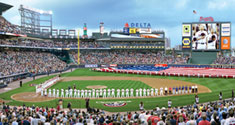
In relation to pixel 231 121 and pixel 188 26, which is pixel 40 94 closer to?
pixel 231 121

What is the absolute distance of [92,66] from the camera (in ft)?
235

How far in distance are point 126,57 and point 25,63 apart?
3835 centimetres

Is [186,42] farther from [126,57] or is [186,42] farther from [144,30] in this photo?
[126,57]

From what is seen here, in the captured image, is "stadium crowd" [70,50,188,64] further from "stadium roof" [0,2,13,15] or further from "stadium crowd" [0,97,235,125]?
"stadium crowd" [0,97,235,125]

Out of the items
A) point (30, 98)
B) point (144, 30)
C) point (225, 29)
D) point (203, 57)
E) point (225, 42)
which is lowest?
point (30, 98)

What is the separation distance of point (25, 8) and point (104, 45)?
104 ft

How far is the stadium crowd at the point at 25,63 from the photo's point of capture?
43.4 metres

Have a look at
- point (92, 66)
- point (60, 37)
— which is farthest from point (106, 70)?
point (60, 37)

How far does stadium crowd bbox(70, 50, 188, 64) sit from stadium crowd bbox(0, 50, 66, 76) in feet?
45.1

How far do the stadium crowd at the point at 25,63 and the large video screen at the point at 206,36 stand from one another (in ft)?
147

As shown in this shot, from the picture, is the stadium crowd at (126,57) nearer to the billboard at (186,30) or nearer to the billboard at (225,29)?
the billboard at (186,30)

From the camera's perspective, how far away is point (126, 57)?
78.8 m

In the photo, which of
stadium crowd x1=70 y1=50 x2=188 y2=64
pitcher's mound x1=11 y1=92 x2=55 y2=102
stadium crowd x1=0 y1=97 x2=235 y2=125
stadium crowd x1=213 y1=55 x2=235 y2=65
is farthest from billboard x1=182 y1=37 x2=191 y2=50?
stadium crowd x1=0 y1=97 x2=235 y2=125

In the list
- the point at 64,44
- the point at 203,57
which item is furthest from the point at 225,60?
the point at 64,44
